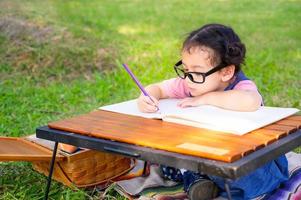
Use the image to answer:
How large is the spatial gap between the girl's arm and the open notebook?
0.10 feet

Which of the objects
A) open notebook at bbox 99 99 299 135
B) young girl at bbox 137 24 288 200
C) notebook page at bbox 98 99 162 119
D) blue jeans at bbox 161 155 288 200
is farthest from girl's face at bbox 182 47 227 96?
blue jeans at bbox 161 155 288 200

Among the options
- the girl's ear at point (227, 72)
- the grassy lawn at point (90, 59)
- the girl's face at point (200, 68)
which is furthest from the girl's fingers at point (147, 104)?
the grassy lawn at point (90, 59)

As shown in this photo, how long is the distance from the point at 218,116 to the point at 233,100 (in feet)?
0.57

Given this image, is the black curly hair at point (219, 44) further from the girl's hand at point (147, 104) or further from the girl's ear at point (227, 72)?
the girl's hand at point (147, 104)

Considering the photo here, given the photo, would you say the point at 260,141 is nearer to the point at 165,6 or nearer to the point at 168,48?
the point at 168,48

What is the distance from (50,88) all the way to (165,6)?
6.03 meters

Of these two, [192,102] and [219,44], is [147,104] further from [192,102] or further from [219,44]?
[219,44]

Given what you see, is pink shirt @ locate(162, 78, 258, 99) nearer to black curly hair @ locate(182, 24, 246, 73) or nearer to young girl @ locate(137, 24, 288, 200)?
young girl @ locate(137, 24, 288, 200)

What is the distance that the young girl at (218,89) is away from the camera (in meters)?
2.64

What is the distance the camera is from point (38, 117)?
4.54 m

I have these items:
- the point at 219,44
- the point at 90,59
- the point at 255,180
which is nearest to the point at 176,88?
the point at 219,44

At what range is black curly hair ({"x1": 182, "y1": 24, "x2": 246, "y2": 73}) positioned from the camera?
284 cm

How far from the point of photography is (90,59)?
245 inches

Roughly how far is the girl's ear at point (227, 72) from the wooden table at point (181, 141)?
41 cm
